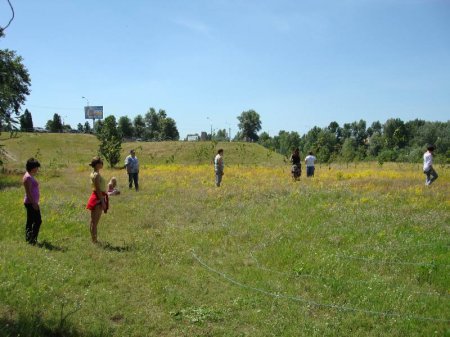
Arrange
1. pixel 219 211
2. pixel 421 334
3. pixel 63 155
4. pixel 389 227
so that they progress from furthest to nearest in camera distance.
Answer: pixel 63 155 → pixel 219 211 → pixel 389 227 → pixel 421 334

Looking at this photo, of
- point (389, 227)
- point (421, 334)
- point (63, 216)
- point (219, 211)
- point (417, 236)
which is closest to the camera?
point (421, 334)

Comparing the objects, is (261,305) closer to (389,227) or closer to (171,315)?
(171,315)

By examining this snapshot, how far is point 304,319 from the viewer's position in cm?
557

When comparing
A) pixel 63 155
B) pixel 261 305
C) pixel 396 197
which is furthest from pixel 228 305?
pixel 63 155

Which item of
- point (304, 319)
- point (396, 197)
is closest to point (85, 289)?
point (304, 319)

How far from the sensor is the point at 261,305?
20.1 feet

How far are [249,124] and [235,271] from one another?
118 m

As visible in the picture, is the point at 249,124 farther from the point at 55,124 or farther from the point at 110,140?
the point at 110,140

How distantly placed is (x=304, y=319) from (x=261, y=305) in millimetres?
769

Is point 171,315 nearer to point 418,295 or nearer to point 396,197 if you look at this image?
point 418,295

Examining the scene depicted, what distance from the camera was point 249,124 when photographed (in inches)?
4892

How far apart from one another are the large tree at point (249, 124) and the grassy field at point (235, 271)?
363ft

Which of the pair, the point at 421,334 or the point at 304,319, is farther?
the point at 304,319

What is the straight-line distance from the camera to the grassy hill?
202 feet
